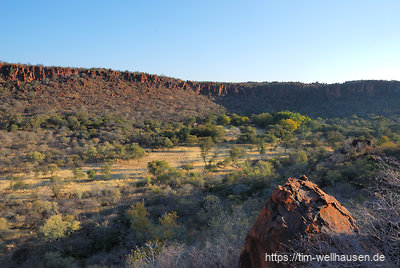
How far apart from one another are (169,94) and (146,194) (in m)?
37.5

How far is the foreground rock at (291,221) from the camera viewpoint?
295cm

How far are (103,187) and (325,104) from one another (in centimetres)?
5155

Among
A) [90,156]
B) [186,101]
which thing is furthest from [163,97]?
[90,156]

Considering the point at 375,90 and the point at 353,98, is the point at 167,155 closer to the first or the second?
the point at 353,98

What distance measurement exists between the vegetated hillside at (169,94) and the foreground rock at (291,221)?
33.2m

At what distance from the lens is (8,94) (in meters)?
30.0

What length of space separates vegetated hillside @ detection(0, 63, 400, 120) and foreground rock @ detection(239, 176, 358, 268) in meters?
33.2

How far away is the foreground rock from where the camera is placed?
9.66 feet

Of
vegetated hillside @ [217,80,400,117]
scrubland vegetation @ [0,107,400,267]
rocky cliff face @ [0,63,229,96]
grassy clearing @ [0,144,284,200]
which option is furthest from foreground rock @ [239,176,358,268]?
rocky cliff face @ [0,63,229,96]

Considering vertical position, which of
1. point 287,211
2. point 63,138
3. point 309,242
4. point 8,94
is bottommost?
point 63,138

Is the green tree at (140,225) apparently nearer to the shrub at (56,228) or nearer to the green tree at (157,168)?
the shrub at (56,228)

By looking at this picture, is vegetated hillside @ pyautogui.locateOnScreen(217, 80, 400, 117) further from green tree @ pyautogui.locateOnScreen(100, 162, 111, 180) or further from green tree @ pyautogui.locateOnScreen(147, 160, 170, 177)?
green tree @ pyautogui.locateOnScreen(100, 162, 111, 180)

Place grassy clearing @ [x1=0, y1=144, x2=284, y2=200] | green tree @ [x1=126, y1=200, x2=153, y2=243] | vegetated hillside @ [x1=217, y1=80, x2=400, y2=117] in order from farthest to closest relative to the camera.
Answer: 1. vegetated hillside @ [x1=217, y1=80, x2=400, y2=117]
2. grassy clearing @ [x1=0, y1=144, x2=284, y2=200]
3. green tree @ [x1=126, y1=200, x2=153, y2=243]

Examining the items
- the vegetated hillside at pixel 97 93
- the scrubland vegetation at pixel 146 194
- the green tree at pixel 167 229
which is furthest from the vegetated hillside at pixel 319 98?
the green tree at pixel 167 229
